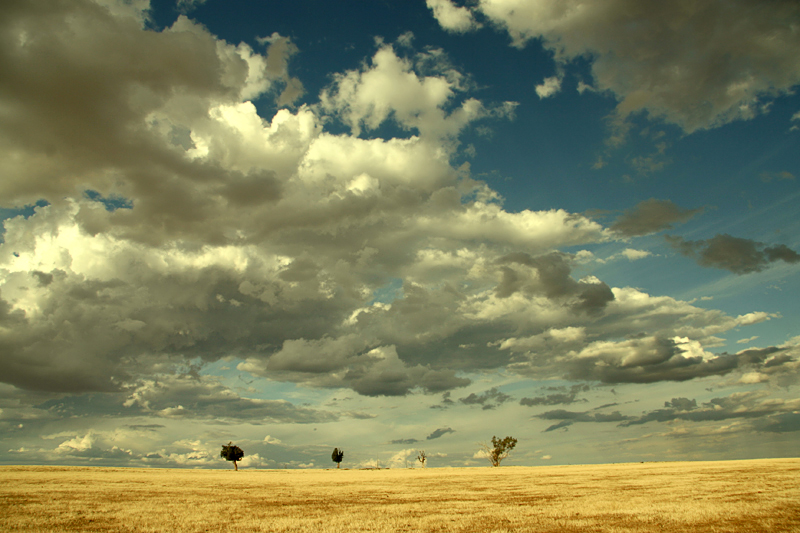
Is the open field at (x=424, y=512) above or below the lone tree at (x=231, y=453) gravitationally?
above

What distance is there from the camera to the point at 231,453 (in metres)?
167

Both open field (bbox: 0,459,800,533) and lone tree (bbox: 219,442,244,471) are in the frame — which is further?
lone tree (bbox: 219,442,244,471)

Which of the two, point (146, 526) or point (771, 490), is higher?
point (146, 526)

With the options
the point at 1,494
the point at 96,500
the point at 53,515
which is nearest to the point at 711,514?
the point at 53,515

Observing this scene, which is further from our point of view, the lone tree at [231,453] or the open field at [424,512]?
the lone tree at [231,453]

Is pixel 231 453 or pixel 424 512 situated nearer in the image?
pixel 424 512

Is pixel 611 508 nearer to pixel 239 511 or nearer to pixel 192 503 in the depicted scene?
pixel 239 511

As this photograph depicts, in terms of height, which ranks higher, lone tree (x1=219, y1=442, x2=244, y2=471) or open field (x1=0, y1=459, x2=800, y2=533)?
open field (x1=0, y1=459, x2=800, y2=533)

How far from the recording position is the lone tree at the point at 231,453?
6545 inches

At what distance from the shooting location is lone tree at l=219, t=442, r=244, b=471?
545ft

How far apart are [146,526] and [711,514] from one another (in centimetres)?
3200

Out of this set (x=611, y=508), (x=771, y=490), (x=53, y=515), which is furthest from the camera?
(x=771, y=490)

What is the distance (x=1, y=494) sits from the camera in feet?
130

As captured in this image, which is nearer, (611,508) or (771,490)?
(611,508)
